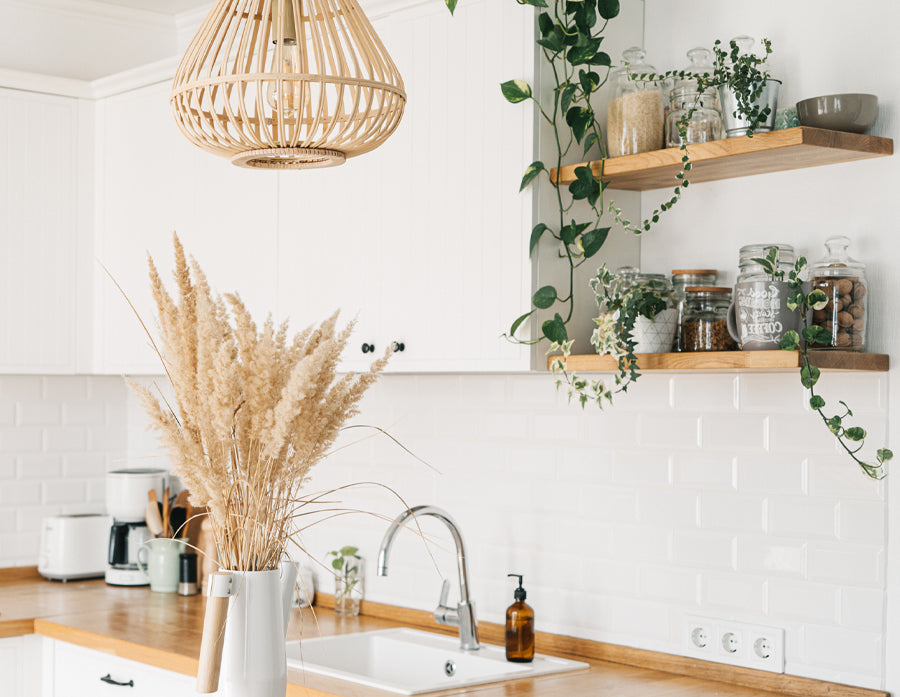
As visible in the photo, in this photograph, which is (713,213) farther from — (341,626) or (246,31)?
(341,626)

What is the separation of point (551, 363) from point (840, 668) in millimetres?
832

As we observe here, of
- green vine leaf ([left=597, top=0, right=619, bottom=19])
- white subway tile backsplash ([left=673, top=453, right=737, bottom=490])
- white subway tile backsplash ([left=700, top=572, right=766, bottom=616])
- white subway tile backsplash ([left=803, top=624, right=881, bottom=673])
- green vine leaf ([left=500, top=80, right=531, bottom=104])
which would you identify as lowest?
white subway tile backsplash ([left=803, top=624, right=881, bottom=673])

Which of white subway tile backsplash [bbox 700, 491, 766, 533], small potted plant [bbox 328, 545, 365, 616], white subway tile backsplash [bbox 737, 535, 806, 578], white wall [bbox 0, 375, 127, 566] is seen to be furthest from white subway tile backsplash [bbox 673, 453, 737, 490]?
white wall [bbox 0, 375, 127, 566]

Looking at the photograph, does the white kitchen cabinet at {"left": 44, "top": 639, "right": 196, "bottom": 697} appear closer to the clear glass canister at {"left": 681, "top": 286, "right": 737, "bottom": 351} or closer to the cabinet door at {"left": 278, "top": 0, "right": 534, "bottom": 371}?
the cabinet door at {"left": 278, "top": 0, "right": 534, "bottom": 371}

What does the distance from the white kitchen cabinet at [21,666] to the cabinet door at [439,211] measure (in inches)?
48.6

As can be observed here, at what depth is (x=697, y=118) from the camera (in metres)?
2.31

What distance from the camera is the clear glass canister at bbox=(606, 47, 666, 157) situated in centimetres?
240

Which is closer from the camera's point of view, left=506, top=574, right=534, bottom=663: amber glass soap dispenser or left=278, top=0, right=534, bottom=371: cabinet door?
left=278, top=0, right=534, bottom=371: cabinet door

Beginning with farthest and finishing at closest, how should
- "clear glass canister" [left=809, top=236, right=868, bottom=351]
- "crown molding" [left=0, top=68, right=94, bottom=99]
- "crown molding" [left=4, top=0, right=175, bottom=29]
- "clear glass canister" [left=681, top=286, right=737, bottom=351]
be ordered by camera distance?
1. "crown molding" [left=4, top=0, right=175, bottom=29]
2. "crown molding" [left=0, top=68, right=94, bottom=99]
3. "clear glass canister" [left=681, top=286, right=737, bottom=351]
4. "clear glass canister" [left=809, top=236, right=868, bottom=351]

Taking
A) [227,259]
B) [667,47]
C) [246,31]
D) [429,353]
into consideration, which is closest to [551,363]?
[429,353]

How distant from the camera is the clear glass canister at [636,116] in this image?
2.40m

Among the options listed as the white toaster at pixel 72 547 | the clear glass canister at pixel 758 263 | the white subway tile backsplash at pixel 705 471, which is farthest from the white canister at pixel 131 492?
the clear glass canister at pixel 758 263

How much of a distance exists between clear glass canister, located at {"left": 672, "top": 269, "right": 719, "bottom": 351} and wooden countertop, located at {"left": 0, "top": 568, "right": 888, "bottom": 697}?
0.72 metres

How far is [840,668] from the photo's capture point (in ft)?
7.45
